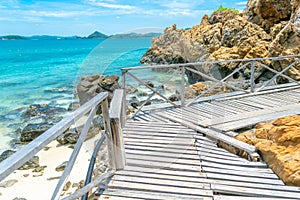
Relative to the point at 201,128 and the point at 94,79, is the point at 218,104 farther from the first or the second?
the point at 94,79

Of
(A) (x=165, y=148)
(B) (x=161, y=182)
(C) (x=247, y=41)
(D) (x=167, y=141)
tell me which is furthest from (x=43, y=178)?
(C) (x=247, y=41)

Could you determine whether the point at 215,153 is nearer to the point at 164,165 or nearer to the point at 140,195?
the point at 164,165

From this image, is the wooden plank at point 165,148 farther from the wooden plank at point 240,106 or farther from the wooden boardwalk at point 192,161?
the wooden plank at point 240,106

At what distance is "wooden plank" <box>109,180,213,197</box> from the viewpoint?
2.86 m

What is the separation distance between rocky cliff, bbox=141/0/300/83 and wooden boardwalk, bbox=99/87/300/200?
554cm

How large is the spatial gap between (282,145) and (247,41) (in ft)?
47.4

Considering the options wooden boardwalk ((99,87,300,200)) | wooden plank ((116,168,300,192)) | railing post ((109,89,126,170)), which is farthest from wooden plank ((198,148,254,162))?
railing post ((109,89,126,170))

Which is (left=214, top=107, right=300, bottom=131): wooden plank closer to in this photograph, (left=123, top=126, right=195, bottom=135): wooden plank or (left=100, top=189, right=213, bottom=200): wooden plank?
(left=123, top=126, right=195, bottom=135): wooden plank

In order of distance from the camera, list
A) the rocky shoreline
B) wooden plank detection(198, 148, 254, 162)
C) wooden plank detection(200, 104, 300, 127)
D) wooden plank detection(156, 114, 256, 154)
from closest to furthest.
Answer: wooden plank detection(198, 148, 254, 162)
wooden plank detection(156, 114, 256, 154)
the rocky shoreline
wooden plank detection(200, 104, 300, 127)

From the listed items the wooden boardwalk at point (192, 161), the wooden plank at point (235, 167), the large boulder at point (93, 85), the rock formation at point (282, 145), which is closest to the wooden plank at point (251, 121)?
the wooden boardwalk at point (192, 161)

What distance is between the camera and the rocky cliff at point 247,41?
12.7m

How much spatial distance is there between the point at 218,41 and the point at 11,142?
16.0m

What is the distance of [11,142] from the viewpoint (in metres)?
10.2

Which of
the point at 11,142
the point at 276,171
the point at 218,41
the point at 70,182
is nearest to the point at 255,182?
the point at 276,171
